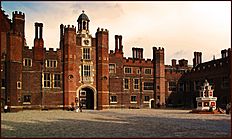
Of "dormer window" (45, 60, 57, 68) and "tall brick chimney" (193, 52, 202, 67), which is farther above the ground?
"tall brick chimney" (193, 52, 202, 67)

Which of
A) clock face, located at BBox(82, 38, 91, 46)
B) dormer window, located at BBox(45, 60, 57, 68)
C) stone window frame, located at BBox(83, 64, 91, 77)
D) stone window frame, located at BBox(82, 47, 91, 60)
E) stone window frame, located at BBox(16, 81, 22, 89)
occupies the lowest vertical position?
stone window frame, located at BBox(16, 81, 22, 89)

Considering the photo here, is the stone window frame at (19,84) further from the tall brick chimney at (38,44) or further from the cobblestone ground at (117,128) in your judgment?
the cobblestone ground at (117,128)

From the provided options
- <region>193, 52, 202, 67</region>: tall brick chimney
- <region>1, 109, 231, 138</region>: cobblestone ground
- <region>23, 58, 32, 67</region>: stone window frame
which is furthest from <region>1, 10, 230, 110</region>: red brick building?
<region>1, 109, 231, 138</region>: cobblestone ground

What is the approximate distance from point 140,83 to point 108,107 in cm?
758

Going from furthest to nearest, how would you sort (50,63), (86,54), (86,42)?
(86,42) → (86,54) → (50,63)

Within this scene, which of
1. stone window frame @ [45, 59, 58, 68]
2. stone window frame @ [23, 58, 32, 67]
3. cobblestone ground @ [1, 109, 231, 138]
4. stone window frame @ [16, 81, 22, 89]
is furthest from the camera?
stone window frame @ [45, 59, 58, 68]

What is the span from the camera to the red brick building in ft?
135

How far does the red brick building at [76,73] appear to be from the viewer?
135 ft

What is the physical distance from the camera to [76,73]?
153 ft

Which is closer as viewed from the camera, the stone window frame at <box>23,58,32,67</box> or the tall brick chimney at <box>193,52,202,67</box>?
the stone window frame at <box>23,58,32,67</box>

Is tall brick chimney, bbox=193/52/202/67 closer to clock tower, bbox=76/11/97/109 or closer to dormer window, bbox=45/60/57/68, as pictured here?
clock tower, bbox=76/11/97/109

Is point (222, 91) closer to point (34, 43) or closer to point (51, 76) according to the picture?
point (51, 76)

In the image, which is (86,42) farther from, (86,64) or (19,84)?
(19,84)

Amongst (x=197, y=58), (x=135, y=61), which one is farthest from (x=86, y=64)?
(x=197, y=58)
